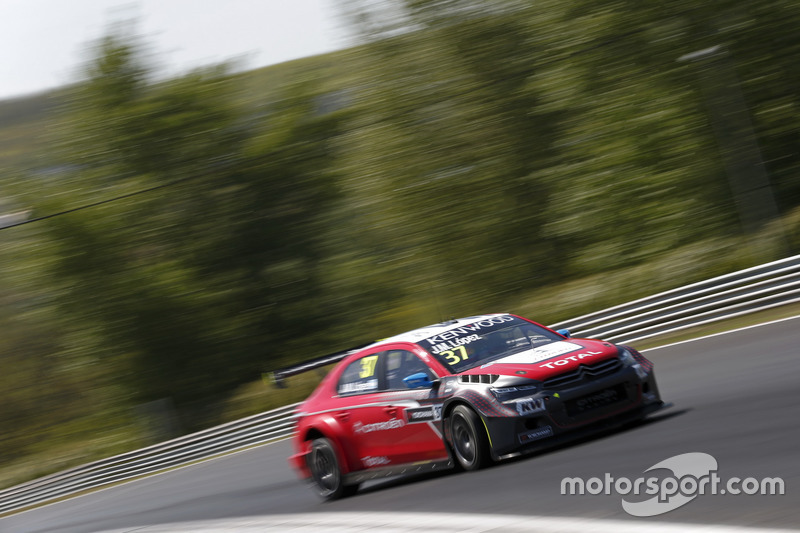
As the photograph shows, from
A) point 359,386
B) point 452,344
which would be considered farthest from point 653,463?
point 359,386

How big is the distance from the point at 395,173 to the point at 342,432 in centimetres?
2246

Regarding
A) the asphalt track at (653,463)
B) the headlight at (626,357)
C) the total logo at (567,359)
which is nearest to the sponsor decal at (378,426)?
the asphalt track at (653,463)

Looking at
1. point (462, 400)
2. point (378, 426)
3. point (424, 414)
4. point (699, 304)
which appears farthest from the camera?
point (699, 304)

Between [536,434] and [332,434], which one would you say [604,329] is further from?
[536,434]

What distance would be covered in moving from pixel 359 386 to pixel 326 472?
1038 millimetres

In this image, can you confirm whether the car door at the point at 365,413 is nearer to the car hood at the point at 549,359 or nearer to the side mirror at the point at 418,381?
the side mirror at the point at 418,381

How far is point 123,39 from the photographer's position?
124 feet

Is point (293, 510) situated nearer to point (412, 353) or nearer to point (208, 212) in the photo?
point (412, 353)

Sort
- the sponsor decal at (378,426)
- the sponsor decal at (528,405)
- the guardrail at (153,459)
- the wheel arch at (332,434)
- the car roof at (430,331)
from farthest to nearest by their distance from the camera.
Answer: the guardrail at (153,459), the wheel arch at (332,434), the car roof at (430,331), the sponsor decal at (378,426), the sponsor decal at (528,405)

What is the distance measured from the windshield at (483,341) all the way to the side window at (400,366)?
0.15 m

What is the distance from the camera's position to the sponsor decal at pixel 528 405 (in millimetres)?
8391

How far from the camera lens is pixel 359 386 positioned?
33.1 feet

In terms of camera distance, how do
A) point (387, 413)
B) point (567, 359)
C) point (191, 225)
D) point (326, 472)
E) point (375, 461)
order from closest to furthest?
point (567, 359), point (387, 413), point (375, 461), point (326, 472), point (191, 225)

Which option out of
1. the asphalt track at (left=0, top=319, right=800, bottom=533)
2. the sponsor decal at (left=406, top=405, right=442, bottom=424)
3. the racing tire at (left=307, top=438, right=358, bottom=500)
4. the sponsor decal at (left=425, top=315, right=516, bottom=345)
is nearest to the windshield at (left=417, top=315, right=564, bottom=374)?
the sponsor decal at (left=425, top=315, right=516, bottom=345)
